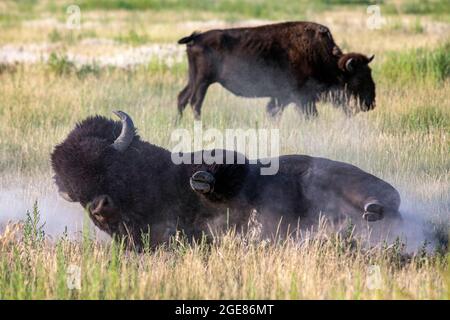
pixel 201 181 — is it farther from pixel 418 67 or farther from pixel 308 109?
pixel 418 67

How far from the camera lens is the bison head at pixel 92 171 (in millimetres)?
6324

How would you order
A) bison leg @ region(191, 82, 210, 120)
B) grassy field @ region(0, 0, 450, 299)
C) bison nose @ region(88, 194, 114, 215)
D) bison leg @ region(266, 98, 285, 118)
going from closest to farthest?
grassy field @ region(0, 0, 450, 299)
bison nose @ region(88, 194, 114, 215)
bison leg @ region(266, 98, 285, 118)
bison leg @ region(191, 82, 210, 120)

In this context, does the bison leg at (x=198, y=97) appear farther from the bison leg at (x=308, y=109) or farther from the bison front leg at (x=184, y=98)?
the bison leg at (x=308, y=109)

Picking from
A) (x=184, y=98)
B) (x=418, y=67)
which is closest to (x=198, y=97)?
(x=184, y=98)

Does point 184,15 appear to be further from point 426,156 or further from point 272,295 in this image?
point 272,295

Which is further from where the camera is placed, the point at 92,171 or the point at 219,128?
the point at 219,128

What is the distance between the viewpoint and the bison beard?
633 centimetres

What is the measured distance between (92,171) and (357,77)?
8.52 m

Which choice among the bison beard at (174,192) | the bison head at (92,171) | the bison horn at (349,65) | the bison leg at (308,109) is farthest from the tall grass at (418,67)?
the bison head at (92,171)

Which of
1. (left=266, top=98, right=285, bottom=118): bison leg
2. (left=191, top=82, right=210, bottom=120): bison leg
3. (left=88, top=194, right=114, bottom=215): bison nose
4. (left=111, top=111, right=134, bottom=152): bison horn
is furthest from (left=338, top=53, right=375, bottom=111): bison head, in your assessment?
(left=88, top=194, right=114, bottom=215): bison nose

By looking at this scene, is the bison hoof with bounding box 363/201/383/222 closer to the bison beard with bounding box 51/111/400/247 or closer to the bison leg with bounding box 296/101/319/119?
the bison beard with bounding box 51/111/400/247

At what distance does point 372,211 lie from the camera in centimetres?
616

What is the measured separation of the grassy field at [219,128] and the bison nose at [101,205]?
7.5 inches

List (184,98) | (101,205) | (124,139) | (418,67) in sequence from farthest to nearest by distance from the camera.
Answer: (418,67), (184,98), (124,139), (101,205)
